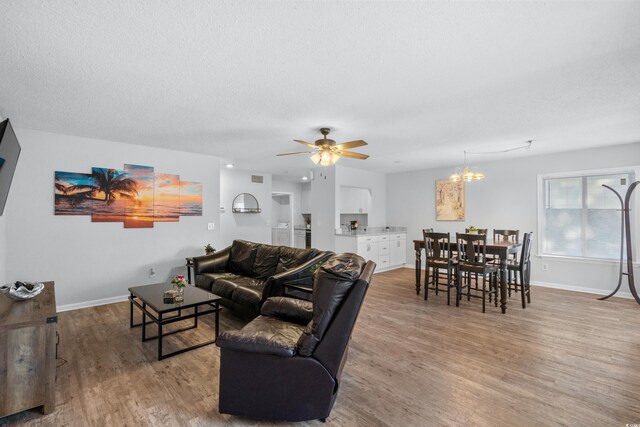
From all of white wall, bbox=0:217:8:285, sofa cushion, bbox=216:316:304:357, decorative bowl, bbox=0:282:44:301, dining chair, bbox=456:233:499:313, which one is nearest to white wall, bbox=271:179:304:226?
dining chair, bbox=456:233:499:313

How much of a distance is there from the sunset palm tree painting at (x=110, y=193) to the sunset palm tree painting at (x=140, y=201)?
0.18 ft

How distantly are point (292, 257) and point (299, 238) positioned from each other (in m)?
5.26

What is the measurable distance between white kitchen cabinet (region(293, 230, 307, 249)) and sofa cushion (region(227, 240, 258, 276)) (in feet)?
14.3

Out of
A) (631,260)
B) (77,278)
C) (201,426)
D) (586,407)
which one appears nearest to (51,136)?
(77,278)

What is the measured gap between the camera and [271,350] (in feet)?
5.93

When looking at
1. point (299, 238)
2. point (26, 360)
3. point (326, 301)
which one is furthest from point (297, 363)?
point (299, 238)

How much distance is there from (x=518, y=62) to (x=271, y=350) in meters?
2.66

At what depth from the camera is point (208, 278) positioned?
164 inches

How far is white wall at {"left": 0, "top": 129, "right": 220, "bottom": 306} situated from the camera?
12.3 feet

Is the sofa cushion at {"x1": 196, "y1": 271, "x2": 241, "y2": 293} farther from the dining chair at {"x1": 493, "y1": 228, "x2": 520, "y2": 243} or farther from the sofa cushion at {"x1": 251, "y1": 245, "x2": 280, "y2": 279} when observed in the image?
the dining chair at {"x1": 493, "y1": 228, "x2": 520, "y2": 243}

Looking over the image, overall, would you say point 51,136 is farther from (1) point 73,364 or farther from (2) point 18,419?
(2) point 18,419

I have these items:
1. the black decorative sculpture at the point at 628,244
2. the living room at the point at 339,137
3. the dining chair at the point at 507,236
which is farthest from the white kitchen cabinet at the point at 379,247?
the black decorative sculpture at the point at 628,244

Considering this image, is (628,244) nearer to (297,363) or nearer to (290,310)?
(290,310)

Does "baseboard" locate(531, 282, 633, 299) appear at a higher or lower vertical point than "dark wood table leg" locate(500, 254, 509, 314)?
lower
